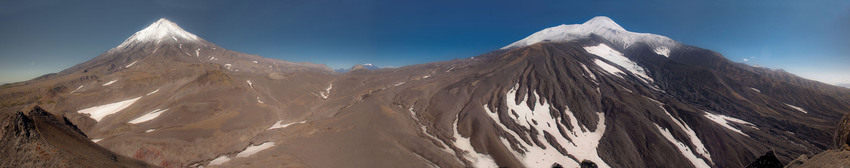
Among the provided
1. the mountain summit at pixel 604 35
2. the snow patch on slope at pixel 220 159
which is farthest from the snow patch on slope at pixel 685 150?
the mountain summit at pixel 604 35

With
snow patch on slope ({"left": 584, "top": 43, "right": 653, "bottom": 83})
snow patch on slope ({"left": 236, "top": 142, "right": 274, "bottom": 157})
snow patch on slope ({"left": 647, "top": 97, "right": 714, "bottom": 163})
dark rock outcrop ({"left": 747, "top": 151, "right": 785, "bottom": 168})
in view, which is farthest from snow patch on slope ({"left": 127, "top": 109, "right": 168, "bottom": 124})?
snow patch on slope ({"left": 584, "top": 43, "right": 653, "bottom": 83})

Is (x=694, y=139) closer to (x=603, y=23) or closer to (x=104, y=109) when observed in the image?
(x=104, y=109)

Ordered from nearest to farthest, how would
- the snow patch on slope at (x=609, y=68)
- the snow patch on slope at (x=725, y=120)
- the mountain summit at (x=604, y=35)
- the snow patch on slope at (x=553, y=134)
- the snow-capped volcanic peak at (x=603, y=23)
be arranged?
the snow patch on slope at (x=553, y=134)
the snow patch on slope at (x=725, y=120)
the snow patch on slope at (x=609, y=68)
the mountain summit at (x=604, y=35)
the snow-capped volcanic peak at (x=603, y=23)

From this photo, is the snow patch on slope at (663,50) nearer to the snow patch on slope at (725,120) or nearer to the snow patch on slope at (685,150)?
the snow patch on slope at (725,120)

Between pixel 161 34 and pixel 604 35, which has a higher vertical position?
pixel 161 34

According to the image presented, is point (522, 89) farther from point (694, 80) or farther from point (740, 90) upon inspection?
point (740, 90)

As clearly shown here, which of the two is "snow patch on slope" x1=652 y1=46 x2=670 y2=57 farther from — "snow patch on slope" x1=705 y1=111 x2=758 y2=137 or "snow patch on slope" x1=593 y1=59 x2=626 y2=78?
"snow patch on slope" x1=705 y1=111 x2=758 y2=137

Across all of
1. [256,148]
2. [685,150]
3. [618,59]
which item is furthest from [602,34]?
[256,148]
